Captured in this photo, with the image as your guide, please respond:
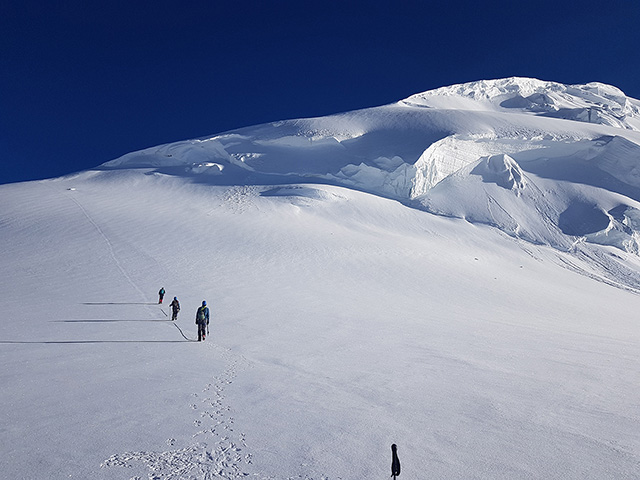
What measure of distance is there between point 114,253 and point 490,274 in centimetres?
2559

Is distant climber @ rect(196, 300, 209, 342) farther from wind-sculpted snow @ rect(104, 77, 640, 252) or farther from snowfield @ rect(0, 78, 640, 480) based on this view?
wind-sculpted snow @ rect(104, 77, 640, 252)

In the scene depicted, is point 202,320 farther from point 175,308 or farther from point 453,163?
point 453,163

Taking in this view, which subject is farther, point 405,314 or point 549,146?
point 549,146

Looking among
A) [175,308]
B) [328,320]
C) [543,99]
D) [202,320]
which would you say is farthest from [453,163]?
[543,99]

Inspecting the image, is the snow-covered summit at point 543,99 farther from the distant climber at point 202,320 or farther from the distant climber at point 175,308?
the distant climber at point 202,320

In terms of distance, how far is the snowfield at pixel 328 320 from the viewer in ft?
17.7

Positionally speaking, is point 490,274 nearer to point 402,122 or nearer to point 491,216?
point 491,216

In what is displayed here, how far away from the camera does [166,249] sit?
27.0 m

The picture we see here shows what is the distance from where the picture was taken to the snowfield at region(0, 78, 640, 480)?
541 centimetres

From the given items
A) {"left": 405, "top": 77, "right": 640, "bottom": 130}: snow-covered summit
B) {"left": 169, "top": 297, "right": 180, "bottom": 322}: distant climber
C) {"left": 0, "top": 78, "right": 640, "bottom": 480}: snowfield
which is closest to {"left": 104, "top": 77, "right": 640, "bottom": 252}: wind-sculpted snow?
{"left": 0, "top": 78, "right": 640, "bottom": 480}: snowfield

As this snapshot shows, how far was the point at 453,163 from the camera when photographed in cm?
5788

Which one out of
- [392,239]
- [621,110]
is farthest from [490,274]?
[621,110]

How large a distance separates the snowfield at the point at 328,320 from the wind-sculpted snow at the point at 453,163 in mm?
440

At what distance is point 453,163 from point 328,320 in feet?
159
